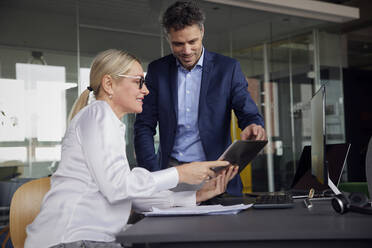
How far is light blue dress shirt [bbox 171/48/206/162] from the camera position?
8.54 ft

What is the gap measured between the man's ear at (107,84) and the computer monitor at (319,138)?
2.86ft

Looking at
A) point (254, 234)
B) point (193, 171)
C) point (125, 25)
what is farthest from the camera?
point (125, 25)

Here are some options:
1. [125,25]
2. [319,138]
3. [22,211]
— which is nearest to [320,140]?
[319,138]

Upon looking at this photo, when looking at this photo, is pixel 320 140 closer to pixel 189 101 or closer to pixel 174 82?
pixel 189 101

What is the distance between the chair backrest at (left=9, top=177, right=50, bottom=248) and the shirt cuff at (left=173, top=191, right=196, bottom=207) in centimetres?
59

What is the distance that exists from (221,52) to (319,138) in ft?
20.1

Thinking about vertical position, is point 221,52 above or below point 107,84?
above

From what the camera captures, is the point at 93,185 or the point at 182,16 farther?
the point at 182,16

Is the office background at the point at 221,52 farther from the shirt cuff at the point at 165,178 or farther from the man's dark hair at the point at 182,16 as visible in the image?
the shirt cuff at the point at 165,178

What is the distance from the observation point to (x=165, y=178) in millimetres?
1657

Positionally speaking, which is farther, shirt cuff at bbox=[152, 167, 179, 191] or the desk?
shirt cuff at bbox=[152, 167, 179, 191]

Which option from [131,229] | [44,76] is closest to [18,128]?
[44,76]

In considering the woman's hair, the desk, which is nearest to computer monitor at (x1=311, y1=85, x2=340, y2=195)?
the desk

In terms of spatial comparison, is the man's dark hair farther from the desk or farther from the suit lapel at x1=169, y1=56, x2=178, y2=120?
the desk
